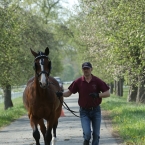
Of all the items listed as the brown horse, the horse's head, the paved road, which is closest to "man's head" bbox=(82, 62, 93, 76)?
the horse's head

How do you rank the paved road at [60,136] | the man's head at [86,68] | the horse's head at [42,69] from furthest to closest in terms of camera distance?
1. the paved road at [60,136]
2. the horse's head at [42,69]
3. the man's head at [86,68]

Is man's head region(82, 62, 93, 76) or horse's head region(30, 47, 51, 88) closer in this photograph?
man's head region(82, 62, 93, 76)

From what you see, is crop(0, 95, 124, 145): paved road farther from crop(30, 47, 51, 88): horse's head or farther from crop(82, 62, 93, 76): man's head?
crop(82, 62, 93, 76): man's head

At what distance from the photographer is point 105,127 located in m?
16.2

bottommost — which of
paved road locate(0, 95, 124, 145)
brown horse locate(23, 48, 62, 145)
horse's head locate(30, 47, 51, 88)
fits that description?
paved road locate(0, 95, 124, 145)

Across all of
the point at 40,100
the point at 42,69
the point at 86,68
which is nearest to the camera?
the point at 86,68

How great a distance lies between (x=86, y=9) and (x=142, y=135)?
18663mm

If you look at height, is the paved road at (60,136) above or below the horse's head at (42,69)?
below

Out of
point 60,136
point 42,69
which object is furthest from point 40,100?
point 60,136

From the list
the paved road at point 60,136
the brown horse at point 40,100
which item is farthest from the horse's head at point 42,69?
the paved road at point 60,136

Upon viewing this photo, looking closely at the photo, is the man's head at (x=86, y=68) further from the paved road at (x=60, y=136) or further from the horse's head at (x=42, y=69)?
the paved road at (x=60, y=136)

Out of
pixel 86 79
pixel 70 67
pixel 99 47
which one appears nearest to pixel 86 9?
pixel 99 47

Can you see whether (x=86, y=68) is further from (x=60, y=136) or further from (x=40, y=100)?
(x=60, y=136)

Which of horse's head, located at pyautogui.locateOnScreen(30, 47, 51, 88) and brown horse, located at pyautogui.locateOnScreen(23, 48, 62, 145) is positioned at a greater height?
horse's head, located at pyautogui.locateOnScreen(30, 47, 51, 88)
